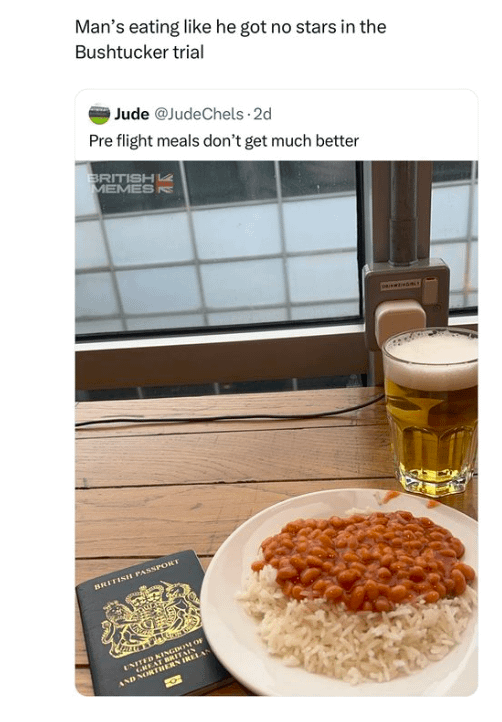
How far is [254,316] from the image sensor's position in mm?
1241

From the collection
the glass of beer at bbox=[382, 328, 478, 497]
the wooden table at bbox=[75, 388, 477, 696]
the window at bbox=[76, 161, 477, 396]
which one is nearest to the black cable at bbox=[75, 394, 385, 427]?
the wooden table at bbox=[75, 388, 477, 696]

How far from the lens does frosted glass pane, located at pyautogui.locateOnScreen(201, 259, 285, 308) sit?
Result: 122 cm

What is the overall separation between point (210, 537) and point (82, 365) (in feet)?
1.91

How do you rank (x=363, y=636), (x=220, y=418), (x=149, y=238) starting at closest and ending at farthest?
(x=363, y=636)
(x=220, y=418)
(x=149, y=238)

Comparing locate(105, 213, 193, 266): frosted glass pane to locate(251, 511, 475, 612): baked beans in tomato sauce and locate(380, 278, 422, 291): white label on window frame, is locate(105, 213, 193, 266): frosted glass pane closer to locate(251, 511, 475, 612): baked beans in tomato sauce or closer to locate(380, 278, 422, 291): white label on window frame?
locate(380, 278, 422, 291): white label on window frame

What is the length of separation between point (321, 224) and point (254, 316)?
0.22 metres

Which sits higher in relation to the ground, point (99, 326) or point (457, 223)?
point (457, 223)

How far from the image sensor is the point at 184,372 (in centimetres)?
115
